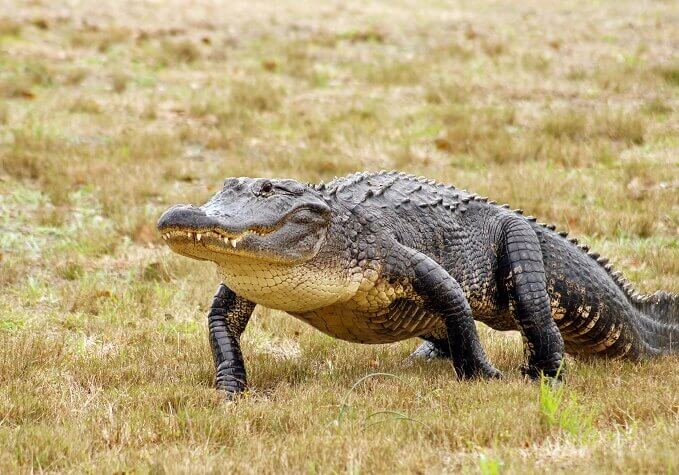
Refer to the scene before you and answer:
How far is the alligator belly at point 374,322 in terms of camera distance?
5.32 metres

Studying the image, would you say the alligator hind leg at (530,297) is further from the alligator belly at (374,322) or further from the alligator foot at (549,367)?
the alligator belly at (374,322)

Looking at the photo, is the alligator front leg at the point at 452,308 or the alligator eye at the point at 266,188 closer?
the alligator eye at the point at 266,188

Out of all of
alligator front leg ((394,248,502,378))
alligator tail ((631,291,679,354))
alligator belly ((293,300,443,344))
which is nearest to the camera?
alligator front leg ((394,248,502,378))

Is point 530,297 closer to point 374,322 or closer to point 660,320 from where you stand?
point 374,322

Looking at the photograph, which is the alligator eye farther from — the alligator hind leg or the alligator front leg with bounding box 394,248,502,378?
the alligator hind leg

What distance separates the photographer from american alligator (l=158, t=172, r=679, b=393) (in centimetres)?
478

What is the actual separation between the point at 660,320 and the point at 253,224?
3.15 meters

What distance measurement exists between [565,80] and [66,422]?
11566mm

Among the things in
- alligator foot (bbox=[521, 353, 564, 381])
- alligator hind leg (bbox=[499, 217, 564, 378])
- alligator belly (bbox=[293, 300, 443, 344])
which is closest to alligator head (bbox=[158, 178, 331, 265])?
alligator belly (bbox=[293, 300, 443, 344])

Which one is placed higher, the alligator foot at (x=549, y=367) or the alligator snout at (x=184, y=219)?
the alligator snout at (x=184, y=219)

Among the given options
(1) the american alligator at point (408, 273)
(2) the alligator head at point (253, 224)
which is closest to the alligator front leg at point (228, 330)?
(1) the american alligator at point (408, 273)

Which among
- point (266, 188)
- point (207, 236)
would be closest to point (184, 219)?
point (207, 236)

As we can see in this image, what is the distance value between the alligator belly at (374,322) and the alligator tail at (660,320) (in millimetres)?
1546

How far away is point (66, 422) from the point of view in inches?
179
